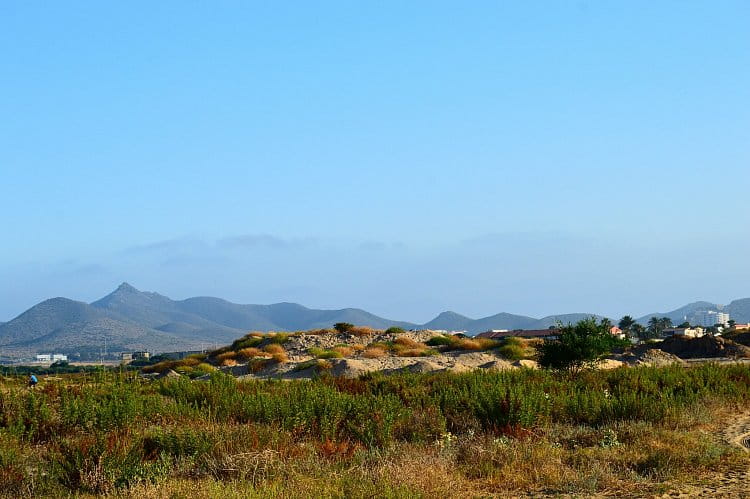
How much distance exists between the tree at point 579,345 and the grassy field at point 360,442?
339 inches

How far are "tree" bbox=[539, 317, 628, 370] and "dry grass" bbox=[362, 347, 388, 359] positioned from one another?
51.6 feet

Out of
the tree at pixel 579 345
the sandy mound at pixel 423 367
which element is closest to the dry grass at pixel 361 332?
the sandy mound at pixel 423 367

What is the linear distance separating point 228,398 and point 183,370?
28.5m

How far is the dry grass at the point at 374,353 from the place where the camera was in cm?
4238

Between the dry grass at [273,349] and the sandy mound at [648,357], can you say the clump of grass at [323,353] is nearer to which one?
the dry grass at [273,349]

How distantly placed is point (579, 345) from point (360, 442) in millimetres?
16014

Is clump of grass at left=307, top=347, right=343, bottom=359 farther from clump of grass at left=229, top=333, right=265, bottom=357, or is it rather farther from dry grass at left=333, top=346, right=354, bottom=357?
clump of grass at left=229, top=333, right=265, bottom=357

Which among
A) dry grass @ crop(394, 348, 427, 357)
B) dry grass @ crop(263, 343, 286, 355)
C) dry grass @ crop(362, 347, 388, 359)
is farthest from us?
dry grass @ crop(263, 343, 286, 355)

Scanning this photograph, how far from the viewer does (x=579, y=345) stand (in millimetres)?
26391

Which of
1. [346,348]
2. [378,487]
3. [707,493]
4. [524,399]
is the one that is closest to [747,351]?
[346,348]

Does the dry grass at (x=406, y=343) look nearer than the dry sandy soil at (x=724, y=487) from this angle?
No

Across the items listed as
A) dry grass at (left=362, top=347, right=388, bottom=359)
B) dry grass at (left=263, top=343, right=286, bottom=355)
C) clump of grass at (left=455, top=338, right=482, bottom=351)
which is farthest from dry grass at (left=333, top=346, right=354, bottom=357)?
clump of grass at (left=455, top=338, right=482, bottom=351)

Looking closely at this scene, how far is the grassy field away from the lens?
959cm

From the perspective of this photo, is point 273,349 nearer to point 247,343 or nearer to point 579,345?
point 247,343
